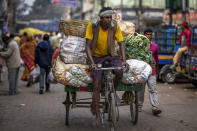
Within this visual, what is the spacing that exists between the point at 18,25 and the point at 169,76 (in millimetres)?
46413

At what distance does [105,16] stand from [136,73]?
1182 mm

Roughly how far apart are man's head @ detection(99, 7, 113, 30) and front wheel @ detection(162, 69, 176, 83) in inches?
349

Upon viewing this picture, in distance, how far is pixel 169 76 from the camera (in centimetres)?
1451

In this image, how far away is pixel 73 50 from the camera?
257 inches

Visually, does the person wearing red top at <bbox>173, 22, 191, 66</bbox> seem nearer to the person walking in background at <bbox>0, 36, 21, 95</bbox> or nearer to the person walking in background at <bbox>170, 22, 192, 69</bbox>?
the person walking in background at <bbox>170, 22, 192, 69</bbox>

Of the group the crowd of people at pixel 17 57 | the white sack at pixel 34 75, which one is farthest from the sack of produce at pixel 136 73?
the white sack at pixel 34 75

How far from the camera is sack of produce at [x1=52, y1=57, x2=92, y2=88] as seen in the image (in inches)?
241

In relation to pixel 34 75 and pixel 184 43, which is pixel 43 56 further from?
pixel 184 43

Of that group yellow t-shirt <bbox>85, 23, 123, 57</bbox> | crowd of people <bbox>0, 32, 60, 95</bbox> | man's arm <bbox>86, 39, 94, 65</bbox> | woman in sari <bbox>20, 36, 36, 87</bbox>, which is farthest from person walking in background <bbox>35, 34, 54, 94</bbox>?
man's arm <bbox>86, 39, 94, 65</bbox>

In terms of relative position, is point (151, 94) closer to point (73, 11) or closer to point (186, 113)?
point (186, 113)

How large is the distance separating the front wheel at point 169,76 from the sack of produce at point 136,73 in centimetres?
820

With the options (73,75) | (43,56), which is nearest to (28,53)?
(43,56)

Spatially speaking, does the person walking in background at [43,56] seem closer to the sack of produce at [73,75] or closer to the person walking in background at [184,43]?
the person walking in background at [184,43]

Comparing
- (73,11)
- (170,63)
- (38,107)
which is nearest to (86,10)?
(73,11)
